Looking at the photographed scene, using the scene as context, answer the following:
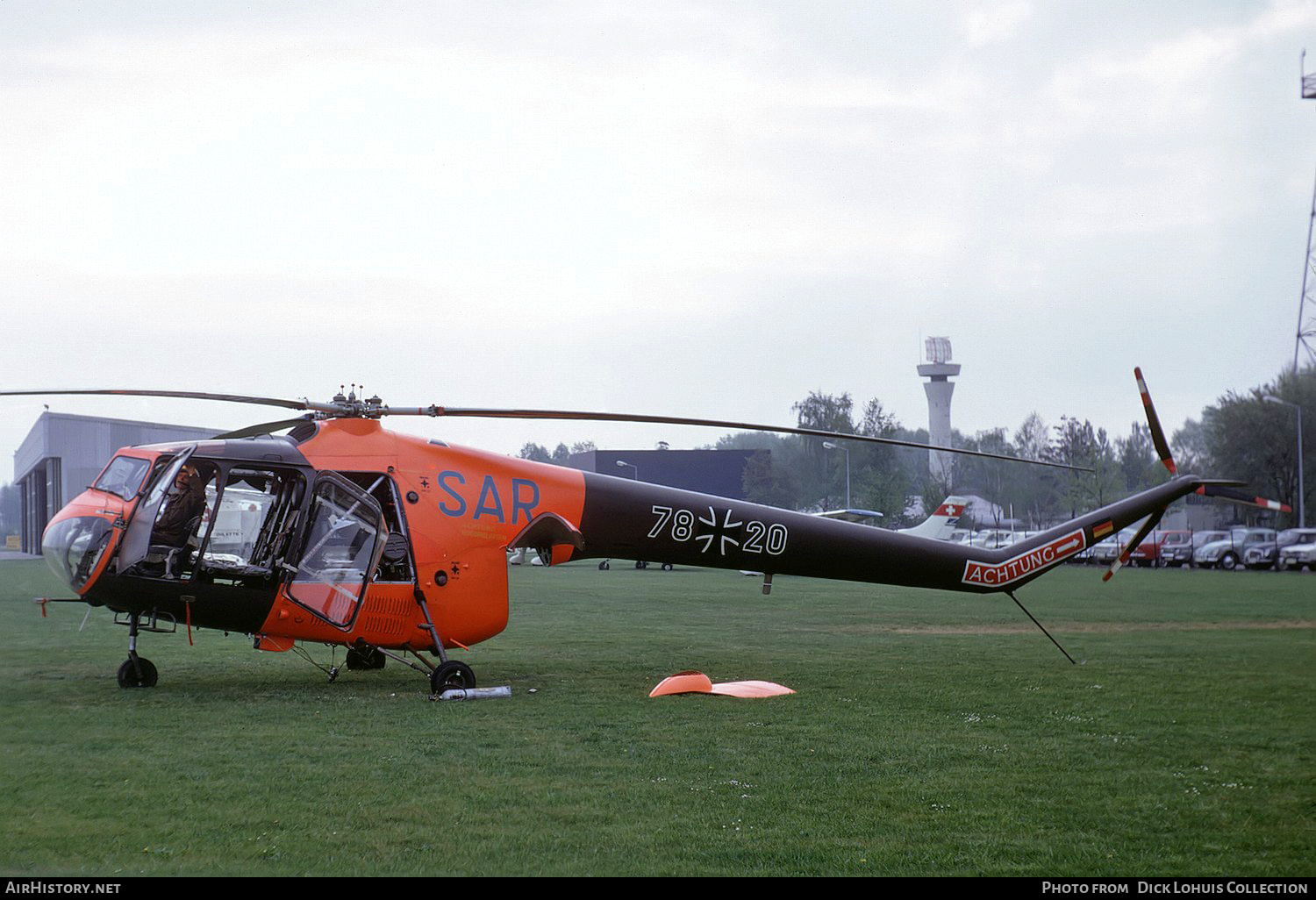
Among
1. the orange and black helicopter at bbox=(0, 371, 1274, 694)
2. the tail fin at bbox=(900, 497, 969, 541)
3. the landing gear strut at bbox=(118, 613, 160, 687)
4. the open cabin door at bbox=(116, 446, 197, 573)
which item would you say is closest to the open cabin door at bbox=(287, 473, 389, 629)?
the orange and black helicopter at bbox=(0, 371, 1274, 694)

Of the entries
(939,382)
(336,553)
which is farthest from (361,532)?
(939,382)

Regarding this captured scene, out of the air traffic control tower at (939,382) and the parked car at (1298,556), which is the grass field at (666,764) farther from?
the air traffic control tower at (939,382)

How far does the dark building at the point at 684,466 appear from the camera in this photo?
2153 cm

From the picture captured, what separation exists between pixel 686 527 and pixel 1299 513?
140ft

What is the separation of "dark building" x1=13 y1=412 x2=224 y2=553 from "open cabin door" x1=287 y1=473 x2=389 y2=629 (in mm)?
1631

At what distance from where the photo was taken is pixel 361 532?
1228 cm

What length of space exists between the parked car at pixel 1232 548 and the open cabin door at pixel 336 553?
4448 cm

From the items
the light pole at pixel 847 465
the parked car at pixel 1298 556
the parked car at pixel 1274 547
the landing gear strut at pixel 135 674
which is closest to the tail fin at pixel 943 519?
the light pole at pixel 847 465

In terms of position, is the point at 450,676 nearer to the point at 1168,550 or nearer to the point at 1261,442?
the point at 1261,442

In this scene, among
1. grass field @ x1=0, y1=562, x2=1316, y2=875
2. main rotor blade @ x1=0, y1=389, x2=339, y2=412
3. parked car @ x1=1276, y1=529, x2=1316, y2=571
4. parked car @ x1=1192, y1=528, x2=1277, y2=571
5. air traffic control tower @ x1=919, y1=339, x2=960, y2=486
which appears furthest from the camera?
air traffic control tower @ x1=919, y1=339, x2=960, y2=486

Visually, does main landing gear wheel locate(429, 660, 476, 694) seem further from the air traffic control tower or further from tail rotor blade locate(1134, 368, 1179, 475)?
the air traffic control tower

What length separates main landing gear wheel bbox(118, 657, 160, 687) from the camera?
12.3 m

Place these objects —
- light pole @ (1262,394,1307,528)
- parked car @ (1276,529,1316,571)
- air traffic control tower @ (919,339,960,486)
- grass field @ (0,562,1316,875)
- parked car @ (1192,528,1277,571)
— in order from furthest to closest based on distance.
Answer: air traffic control tower @ (919,339,960,486) → parked car @ (1192,528,1277,571) → parked car @ (1276,529,1316,571) → light pole @ (1262,394,1307,528) → grass field @ (0,562,1316,875)
